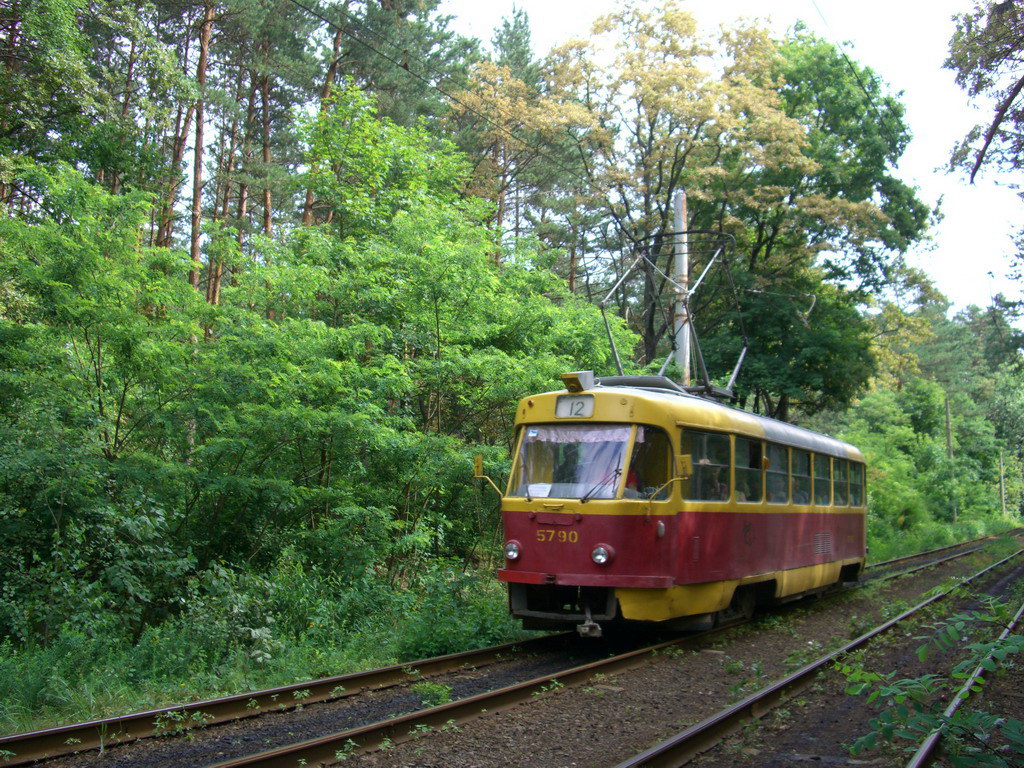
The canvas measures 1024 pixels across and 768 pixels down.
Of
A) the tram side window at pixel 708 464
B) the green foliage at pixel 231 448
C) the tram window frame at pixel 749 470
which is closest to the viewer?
the green foliage at pixel 231 448

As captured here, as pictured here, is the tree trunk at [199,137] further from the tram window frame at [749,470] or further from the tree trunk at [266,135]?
the tram window frame at [749,470]

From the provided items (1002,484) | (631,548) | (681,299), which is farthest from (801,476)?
(1002,484)

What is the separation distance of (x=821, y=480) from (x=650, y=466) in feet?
19.7

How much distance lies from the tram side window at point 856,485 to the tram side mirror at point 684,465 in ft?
27.0

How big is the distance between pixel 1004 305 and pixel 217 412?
930 inches

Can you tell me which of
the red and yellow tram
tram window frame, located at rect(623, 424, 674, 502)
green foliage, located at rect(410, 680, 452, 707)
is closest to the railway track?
green foliage, located at rect(410, 680, 452, 707)

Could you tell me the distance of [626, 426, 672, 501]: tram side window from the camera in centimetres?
920

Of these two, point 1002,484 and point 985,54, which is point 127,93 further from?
point 1002,484

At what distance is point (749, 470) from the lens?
36.6 feet

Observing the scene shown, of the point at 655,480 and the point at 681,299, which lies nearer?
the point at 655,480

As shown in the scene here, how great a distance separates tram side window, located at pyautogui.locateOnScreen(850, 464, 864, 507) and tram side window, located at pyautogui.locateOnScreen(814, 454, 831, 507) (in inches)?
75.6

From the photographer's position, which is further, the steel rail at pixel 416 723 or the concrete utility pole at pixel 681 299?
the concrete utility pole at pixel 681 299

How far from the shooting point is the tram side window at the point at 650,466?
9.20m

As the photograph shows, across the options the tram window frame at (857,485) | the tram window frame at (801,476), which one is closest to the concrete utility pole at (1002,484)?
the tram window frame at (857,485)
